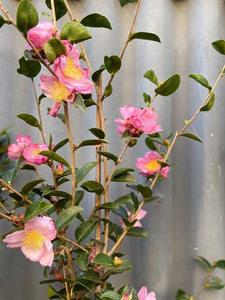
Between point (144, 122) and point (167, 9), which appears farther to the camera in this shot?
point (167, 9)

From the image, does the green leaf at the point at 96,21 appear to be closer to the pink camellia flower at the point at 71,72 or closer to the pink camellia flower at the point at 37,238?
the pink camellia flower at the point at 71,72

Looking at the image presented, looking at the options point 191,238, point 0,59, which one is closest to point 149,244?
point 191,238

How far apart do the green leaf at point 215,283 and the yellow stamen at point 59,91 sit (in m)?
0.91

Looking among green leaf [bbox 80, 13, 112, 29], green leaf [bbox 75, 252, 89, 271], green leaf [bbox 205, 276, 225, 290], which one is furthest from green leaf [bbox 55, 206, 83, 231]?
green leaf [bbox 205, 276, 225, 290]

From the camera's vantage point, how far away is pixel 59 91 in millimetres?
688

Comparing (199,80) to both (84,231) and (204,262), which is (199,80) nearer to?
(84,231)

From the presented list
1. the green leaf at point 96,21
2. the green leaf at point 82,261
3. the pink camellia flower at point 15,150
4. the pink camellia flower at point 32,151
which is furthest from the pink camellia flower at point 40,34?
the green leaf at point 82,261

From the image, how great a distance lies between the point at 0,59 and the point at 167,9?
26.4 inches

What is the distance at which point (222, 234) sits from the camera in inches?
46.9

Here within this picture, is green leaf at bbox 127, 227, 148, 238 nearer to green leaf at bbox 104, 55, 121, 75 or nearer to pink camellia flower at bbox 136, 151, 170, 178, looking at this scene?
pink camellia flower at bbox 136, 151, 170, 178

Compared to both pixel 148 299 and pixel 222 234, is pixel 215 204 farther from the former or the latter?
pixel 148 299

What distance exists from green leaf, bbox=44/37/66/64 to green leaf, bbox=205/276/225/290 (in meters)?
0.99

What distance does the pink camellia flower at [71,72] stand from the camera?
64 centimetres

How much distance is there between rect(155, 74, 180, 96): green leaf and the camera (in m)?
0.79
